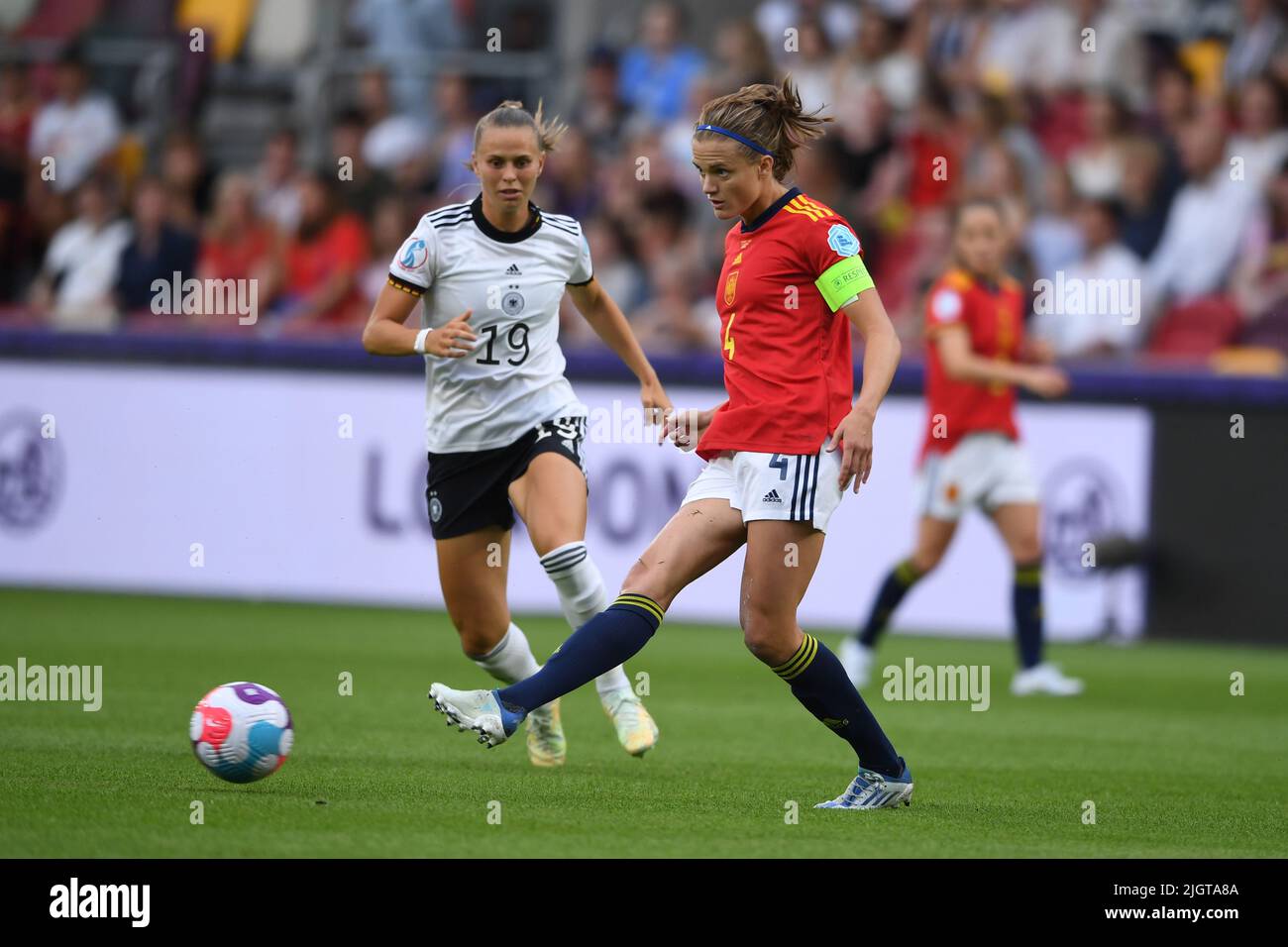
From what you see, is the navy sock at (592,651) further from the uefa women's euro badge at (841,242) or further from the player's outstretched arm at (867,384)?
the uefa women's euro badge at (841,242)

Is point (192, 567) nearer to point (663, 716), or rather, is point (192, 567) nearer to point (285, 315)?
point (285, 315)

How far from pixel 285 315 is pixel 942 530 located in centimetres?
774

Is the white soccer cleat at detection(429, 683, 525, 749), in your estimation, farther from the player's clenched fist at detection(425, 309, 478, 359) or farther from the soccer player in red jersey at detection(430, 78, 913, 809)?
the player's clenched fist at detection(425, 309, 478, 359)

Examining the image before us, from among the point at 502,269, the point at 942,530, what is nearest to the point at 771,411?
the point at 502,269

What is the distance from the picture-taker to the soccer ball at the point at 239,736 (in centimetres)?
710

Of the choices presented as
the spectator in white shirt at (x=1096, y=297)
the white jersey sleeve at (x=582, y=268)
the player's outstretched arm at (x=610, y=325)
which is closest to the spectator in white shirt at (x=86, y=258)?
the spectator in white shirt at (x=1096, y=297)

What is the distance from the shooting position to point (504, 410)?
8.23m

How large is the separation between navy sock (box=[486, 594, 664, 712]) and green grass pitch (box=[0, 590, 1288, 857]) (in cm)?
41

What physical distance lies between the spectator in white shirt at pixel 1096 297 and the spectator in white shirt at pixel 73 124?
9.38 metres

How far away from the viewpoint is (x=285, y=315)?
1759 centimetres

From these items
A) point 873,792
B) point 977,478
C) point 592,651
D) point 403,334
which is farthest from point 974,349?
point 592,651

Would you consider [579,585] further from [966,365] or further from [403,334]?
[966,365]

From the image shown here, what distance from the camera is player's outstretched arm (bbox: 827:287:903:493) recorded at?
6.48 m
